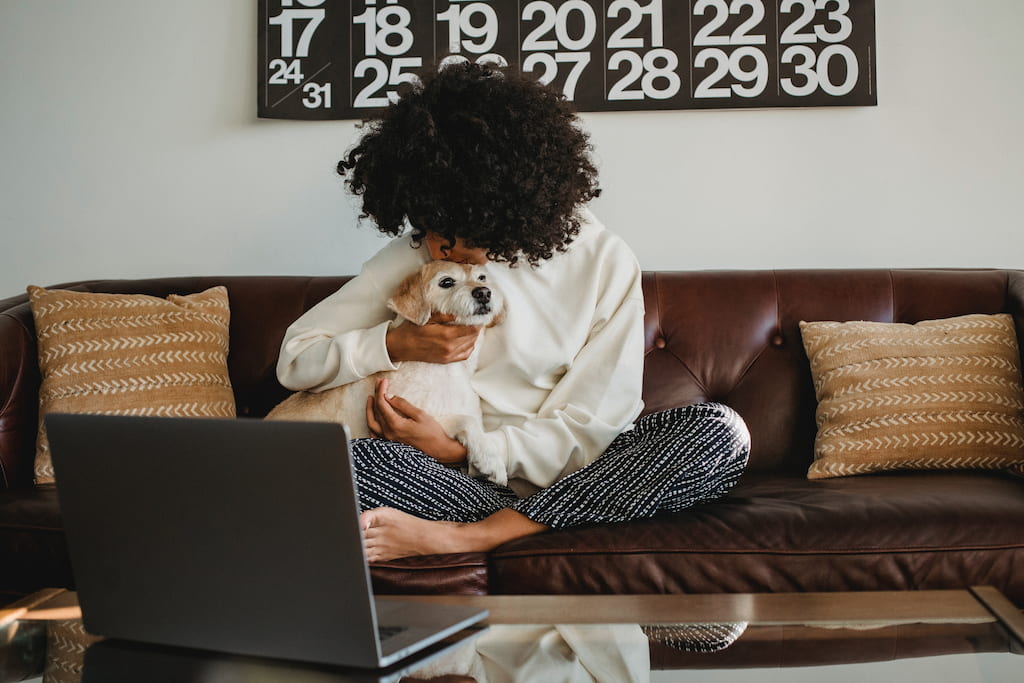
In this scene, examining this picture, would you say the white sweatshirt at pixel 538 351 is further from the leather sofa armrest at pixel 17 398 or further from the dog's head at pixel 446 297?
the leather sofa armrest at pixel 17 398

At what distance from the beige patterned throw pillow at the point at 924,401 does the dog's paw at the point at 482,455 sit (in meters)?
0.73

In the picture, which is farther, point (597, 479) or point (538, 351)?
point (538, 351)

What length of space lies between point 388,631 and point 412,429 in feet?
2.62

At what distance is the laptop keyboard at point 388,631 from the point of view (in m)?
0.85

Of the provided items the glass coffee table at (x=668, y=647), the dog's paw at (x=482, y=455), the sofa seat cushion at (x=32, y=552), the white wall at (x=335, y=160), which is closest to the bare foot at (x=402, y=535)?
the dog's paw at (x=482, y=455)

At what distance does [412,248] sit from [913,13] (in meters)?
1.62

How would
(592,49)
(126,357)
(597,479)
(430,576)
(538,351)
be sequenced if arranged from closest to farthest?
1. (430,576)
2. (597,479)
3. (538,351)
4. (126,357)
5. (592,49)

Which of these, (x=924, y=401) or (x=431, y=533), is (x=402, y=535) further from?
(x=924, y=401)

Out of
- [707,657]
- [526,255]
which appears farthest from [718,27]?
[707,657]

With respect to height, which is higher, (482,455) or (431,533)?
(482,455)

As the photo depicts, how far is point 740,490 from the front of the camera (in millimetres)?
1839

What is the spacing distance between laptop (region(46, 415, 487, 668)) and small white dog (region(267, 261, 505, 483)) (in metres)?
0.86

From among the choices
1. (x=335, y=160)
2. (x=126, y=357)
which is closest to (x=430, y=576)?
(x=126, y=357)

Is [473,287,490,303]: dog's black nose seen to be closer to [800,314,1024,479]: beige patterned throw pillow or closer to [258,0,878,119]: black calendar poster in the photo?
[800,314,1024,479]: beige patterned throw pillow
